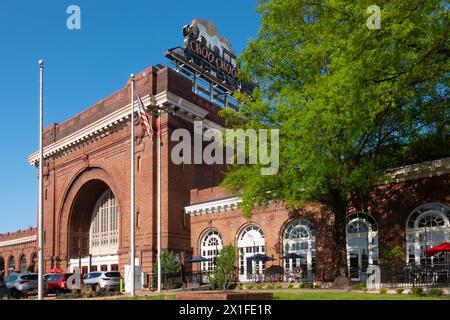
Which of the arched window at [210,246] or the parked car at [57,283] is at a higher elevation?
the arched window at [210,246]

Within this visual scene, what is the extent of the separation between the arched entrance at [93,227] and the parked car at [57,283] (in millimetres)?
11404

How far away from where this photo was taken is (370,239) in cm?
2934

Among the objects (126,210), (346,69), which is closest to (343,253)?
(346,69)

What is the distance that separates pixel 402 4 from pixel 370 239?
1409 centimetres

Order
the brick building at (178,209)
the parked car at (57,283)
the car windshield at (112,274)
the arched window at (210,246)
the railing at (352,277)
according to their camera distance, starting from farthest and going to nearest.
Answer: the arched window at (210,246)
the car windshield at (112,274)
the parked car at (57,283)
the brick building at (178,209)
the railing at (352,277)

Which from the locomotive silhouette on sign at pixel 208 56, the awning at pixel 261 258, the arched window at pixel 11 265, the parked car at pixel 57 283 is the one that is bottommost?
the arched window at pixel 11 265

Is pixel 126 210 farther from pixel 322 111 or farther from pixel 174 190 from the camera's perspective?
pixel 322 111

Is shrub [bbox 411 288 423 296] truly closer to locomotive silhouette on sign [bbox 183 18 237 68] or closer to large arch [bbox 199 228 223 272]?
large arch [bbox 199 228 223 272]

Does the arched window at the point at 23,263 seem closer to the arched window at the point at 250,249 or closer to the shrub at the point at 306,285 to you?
the arched window at the point at 250,249

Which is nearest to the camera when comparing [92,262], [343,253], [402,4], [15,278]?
[402,4]

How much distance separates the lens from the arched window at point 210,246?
37.6 m

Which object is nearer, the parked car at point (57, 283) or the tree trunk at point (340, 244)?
the tree trunk at point (340, 244)

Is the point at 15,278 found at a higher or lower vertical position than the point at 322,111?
lower

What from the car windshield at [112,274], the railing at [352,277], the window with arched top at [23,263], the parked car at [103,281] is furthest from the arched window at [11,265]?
the car windshield at [112,274]
